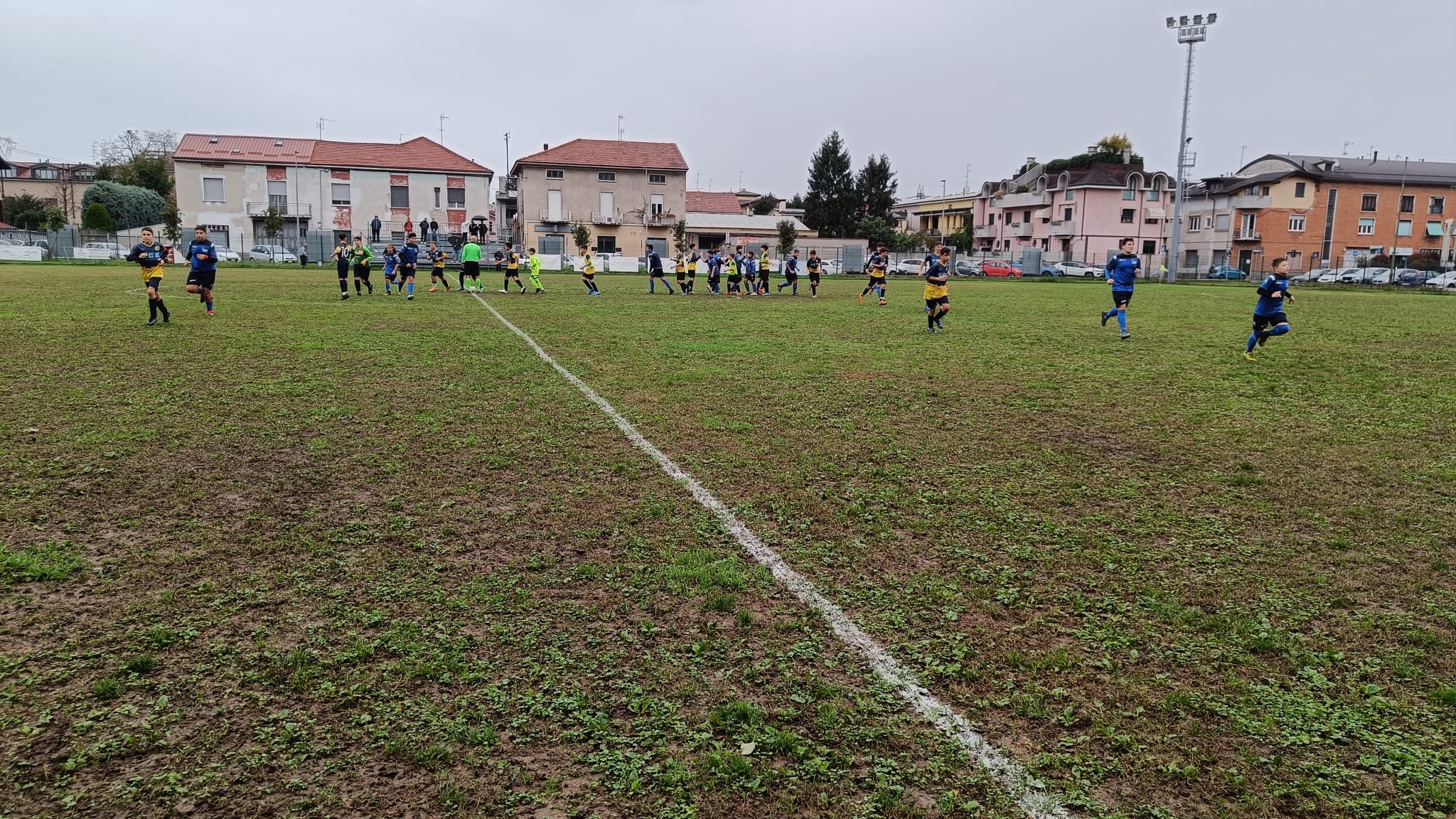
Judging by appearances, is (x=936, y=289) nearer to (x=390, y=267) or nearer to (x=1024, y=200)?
(x=390, y=267)

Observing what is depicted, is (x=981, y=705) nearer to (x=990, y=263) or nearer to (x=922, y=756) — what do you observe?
(x=922, y=756)

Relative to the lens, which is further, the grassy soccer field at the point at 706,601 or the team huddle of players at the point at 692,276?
the team huddle of players at the point at 692,276

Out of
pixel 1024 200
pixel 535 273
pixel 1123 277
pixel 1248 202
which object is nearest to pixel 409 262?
pixel 535 273

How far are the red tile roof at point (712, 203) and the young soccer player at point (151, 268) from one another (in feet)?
257

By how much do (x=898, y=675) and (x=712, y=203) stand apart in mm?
94817

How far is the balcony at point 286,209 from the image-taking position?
2530 inches

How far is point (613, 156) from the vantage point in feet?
233

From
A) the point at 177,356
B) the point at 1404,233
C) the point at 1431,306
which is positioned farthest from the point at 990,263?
the point at 177,356

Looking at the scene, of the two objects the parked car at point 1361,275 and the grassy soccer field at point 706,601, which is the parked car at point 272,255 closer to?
the grassy soccer field at point 706,601

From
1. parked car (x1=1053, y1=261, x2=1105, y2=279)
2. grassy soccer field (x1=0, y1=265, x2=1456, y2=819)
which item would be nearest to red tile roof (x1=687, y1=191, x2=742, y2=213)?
parked car (x1=1053, y1=261, x2=1105, y2=279)

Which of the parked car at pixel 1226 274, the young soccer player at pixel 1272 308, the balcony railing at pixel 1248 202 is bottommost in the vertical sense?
the young soccer player at pixel 1272 308

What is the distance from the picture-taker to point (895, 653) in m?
4.00

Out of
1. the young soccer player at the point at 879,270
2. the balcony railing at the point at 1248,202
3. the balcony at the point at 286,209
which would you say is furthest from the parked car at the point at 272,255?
the balcony railing at the point at 1248,202

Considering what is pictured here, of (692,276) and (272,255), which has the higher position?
(272,255)
